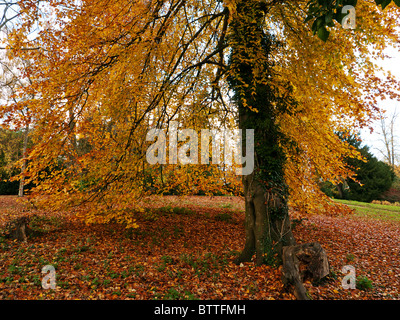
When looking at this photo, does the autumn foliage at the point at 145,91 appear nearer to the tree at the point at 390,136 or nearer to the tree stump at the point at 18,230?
the tree stump at the point at 18,230

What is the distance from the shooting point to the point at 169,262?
535 centimetres

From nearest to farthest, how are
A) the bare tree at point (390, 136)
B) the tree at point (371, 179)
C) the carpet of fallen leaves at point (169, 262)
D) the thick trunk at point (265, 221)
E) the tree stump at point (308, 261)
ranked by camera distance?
the carpet of fallen leaves at point (169, 262) < the tree stump at point (308, 261) < the thick trunk at point (265, 221) < the tree at point (371, 179) < the bare tree at point (390, 136)

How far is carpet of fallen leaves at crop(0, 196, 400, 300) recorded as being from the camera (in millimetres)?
4059

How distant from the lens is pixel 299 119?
5.63 metres

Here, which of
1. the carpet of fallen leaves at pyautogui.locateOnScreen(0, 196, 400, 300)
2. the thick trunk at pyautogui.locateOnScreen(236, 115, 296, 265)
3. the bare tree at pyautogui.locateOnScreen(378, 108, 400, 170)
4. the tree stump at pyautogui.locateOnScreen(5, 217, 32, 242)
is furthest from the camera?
the bare tree at pyautogui.locateOnScreen(378, 108, 400, 170)

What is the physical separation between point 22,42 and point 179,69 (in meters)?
3.82

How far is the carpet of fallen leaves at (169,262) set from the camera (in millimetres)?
4059

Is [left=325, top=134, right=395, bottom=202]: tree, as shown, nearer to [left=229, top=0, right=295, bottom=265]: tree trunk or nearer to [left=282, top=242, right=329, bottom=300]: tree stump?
[left=229, top=0, right=295, bottom=265]: tree trunk

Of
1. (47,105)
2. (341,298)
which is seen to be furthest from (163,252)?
(47,105)

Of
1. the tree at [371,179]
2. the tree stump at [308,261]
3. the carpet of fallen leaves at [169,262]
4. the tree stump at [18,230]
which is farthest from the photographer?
the tree at [371,179]

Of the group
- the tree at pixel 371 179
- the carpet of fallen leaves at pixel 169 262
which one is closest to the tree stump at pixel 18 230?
the carpet of fallen leaves at pixel 169 262

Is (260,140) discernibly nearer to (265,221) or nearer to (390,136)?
(265,221)

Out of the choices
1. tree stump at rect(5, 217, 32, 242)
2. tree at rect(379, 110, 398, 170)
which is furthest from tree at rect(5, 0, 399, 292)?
tree at rect(379, 110, 398, 170)

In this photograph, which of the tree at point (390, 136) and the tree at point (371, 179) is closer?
the tree at point (371, 179)
